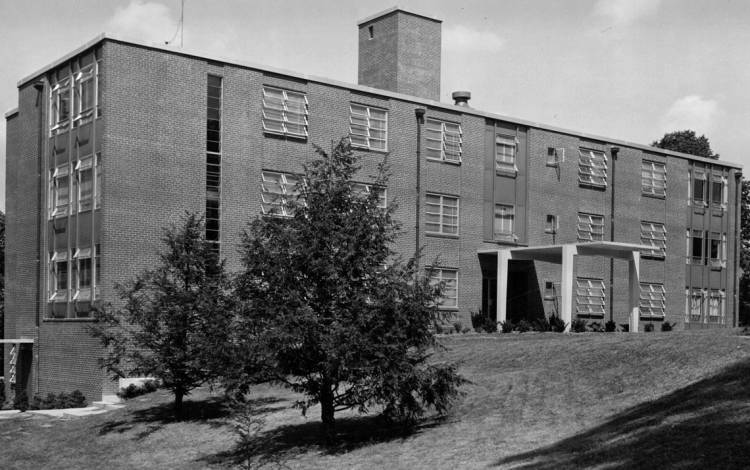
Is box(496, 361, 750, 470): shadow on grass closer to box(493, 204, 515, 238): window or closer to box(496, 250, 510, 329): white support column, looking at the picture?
box(496, 250, 510, 329): white support column

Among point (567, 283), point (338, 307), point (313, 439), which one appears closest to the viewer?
point (338, 307)

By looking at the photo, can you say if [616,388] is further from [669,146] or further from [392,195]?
[669,146]

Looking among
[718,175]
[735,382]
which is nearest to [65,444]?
[735,382]

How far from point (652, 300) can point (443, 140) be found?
1536 centimetres

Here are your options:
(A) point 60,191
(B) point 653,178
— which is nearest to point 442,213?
(B) point 653,178

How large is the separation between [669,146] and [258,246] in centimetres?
5885

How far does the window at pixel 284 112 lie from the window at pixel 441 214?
6831mm

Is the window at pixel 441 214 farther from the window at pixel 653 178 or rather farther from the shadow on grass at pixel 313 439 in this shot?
the shadow on grass at pixel 313 439

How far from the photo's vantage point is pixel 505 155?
47.7 meters

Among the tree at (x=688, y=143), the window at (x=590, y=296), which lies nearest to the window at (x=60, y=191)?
the window at (x=590, y=296)

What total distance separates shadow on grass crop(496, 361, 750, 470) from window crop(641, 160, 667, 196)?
34.6 m

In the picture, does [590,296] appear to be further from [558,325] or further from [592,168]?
[558,325]

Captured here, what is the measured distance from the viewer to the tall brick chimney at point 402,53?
4722 cm

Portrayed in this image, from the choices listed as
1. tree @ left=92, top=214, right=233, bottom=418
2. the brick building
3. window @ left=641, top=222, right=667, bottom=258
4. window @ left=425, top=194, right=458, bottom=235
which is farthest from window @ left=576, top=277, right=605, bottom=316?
tree @ left=92, top=214, right=233, bottom=418
